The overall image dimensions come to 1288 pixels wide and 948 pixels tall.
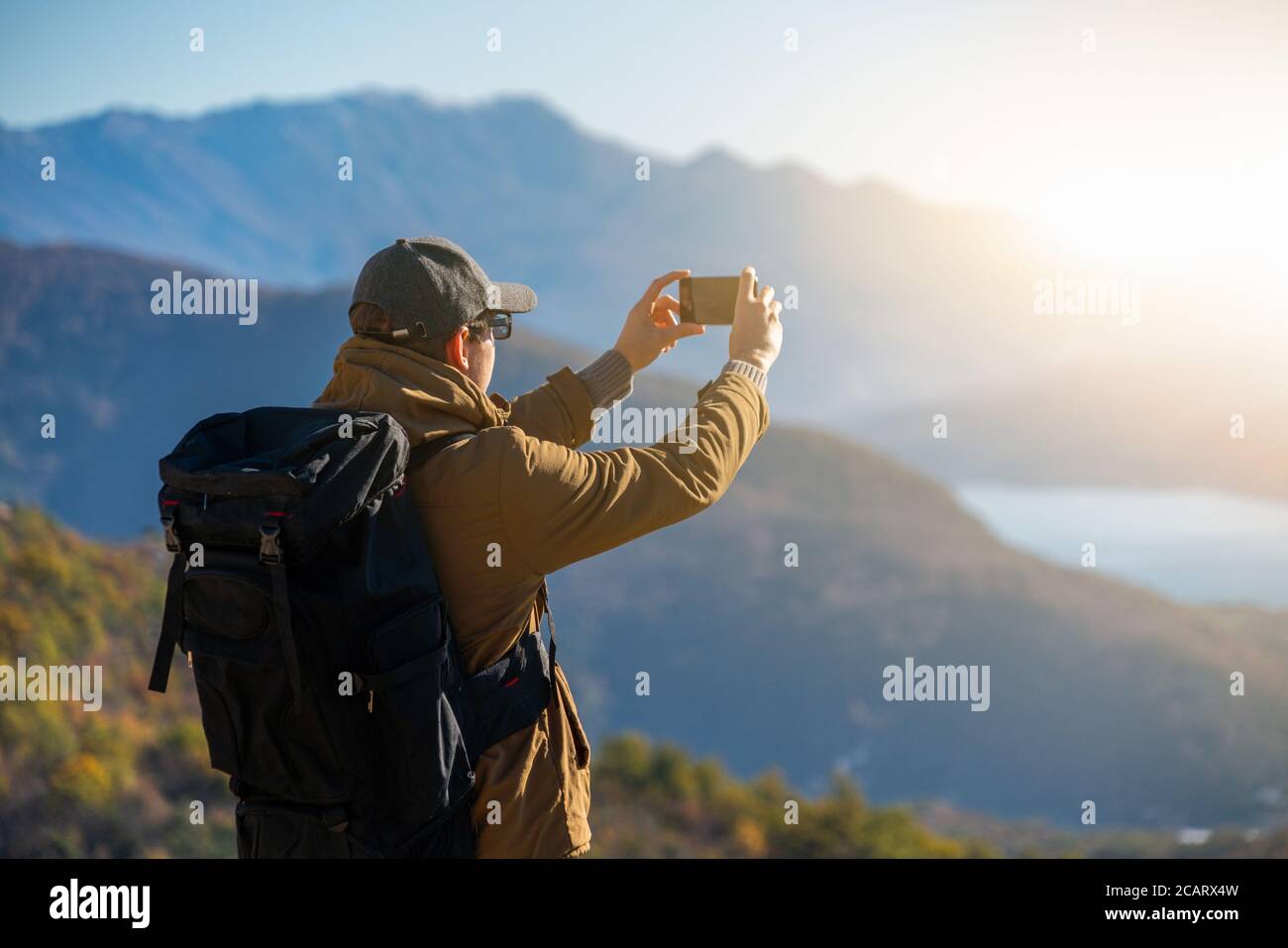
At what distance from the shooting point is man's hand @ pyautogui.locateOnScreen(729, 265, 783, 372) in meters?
2.43

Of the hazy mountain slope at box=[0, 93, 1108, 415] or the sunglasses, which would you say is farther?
the hazy mountain slope at box=[0, 93, 1108, 415]

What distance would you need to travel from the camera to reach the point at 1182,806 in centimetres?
3619

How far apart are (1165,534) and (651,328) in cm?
10024

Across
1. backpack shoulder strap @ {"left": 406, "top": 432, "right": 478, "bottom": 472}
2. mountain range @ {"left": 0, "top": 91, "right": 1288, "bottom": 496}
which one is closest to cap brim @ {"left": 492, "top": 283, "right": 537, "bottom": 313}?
backpack shoulder strap @ {"left": 406, "top": 432, "right": 478, "bottom": 472}

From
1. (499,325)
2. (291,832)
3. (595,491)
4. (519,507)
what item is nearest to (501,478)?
(519,507)

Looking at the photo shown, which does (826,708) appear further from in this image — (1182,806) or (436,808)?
(436,808)

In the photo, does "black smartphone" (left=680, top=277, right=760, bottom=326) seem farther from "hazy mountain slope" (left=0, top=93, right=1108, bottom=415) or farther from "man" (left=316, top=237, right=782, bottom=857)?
"hazy mountain slope" (left=0, top=93, right=1108, bottom=415)

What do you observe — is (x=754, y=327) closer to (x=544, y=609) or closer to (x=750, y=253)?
(x=544, y=609)

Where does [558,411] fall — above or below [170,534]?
above

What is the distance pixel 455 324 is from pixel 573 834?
37.1 inches

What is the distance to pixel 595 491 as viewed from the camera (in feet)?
6.73

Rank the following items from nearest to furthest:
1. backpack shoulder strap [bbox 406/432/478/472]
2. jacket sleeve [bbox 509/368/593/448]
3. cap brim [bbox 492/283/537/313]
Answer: backpack shoulder strap [bbox 406/432/478/472]
cap brim [bbox 492/283/537/313]
jacket sleeve [bbox 509/368/593/448]

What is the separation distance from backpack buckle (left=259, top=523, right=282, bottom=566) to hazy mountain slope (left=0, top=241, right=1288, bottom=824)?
3672cm
